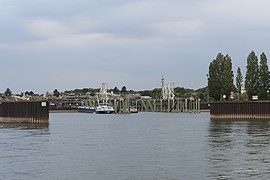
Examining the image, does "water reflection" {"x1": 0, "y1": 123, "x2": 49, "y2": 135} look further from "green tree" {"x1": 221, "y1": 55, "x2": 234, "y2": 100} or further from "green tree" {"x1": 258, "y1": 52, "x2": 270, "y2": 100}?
"green tree" {"x1": 221, "y1": 55, "x2": 234, "y2": 100}

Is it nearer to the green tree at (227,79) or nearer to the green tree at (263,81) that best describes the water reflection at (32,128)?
the green tree at (263,81)

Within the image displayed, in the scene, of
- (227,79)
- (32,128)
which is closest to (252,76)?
(227,79)

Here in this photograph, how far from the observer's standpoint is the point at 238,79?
556 feet

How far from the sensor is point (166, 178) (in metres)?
34.3

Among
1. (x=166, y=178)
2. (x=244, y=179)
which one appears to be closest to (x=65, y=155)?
(x=166, y=178)

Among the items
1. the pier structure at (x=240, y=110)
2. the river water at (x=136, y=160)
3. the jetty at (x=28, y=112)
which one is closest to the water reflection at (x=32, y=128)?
the jetty at (x=28, y=112)

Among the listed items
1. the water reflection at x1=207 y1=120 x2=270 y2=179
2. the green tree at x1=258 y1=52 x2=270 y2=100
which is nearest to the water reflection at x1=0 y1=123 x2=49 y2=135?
the water reflection at x1=207 y1=120 x2=270 y2=179

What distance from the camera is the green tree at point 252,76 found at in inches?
5605

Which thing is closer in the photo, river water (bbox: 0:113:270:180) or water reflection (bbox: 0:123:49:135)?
river water (bbox: 0:113:270:180)

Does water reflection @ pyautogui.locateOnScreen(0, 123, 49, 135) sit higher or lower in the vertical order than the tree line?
lower

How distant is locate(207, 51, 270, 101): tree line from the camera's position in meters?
142

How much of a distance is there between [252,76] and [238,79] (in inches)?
1070

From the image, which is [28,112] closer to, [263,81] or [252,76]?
[252,76]

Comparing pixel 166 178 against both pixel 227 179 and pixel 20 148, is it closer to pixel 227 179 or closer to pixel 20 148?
pixel 227 179
